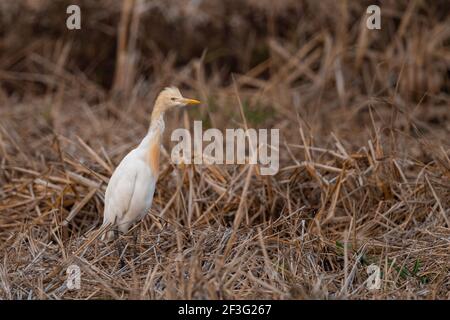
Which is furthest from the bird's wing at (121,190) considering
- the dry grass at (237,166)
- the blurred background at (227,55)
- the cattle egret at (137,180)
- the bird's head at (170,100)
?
the blurred background at (227,55)

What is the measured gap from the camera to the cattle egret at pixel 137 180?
3.57 meters

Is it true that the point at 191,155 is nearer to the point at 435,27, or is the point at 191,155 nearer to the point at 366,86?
the point at 366,86

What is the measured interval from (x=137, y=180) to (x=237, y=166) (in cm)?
122

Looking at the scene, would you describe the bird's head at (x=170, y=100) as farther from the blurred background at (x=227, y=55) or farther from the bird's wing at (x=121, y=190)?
the blurred background at (x=227, y=55)

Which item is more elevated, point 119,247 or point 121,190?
point 121,190

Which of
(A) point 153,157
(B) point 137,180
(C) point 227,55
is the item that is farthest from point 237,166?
(C) point 227,55

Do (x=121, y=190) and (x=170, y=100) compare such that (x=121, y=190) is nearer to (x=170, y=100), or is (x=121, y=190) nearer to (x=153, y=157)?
(x=153, y=157)

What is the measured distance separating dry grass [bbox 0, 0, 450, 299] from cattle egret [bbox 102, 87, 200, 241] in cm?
14

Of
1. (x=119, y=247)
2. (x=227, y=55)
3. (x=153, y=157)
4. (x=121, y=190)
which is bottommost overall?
(x=119, y=247)

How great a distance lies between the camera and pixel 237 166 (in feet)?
15.4

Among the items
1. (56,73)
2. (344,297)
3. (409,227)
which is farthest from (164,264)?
(56,73)

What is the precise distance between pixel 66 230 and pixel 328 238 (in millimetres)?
1510

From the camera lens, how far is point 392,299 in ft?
10.3

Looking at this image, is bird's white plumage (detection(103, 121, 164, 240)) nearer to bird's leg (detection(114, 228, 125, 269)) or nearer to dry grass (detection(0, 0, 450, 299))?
bird's leg (detection(114, 228, 125, 269))
